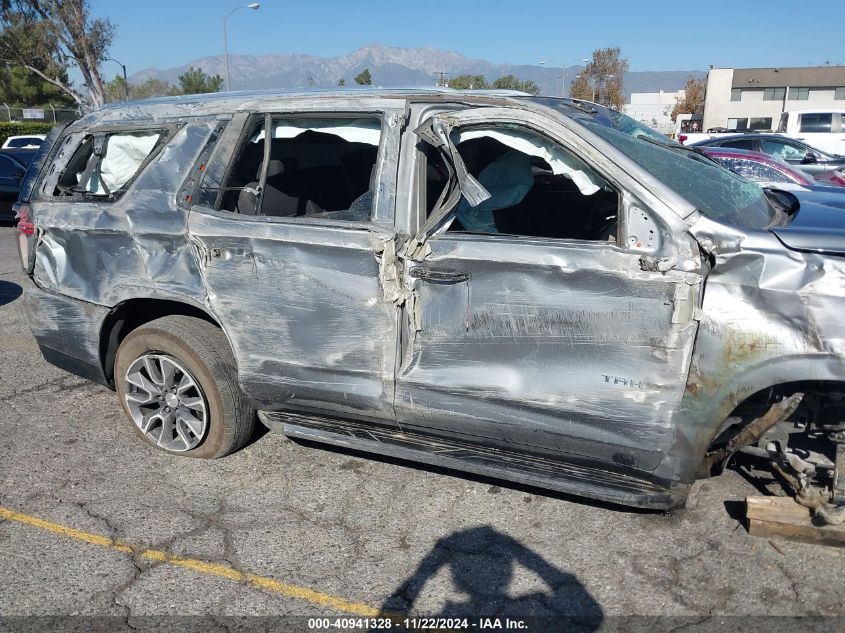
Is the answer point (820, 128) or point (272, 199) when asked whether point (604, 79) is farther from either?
point (272, 199)

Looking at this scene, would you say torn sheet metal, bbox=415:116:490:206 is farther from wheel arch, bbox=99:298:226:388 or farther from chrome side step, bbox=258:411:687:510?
wheel arch, bbox=99:298:226:388

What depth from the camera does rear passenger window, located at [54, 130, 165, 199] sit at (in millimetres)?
4324

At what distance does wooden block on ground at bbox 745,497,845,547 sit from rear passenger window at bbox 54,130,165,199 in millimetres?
3654

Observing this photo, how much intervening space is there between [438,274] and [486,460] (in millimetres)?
893

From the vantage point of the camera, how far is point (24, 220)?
456 cm

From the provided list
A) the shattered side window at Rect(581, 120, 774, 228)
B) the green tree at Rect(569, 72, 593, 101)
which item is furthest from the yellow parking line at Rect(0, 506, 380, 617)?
the green tree at Rect(569, 72, 593, 101)

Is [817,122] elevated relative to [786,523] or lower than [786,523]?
elevated

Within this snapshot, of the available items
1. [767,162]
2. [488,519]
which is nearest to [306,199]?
[488,519]

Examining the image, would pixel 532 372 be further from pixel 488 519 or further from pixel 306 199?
pixel 306 199

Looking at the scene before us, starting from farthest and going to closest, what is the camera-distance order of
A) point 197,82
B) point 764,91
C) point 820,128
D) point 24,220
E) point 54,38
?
1. point 197,82
2. point 764,91
3. point 54,38
4. point 820,128
5. point 24,220

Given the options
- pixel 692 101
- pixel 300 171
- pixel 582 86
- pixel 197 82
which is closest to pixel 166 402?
pixel 300 171

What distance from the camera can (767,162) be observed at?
438 inches

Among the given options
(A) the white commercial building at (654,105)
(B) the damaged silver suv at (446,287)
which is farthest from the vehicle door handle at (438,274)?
(A) the white commercial building at (654,105)

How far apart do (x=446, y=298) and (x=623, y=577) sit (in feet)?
4.61
